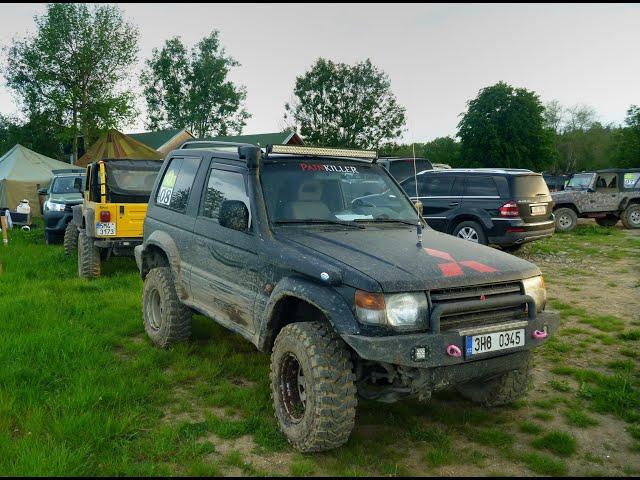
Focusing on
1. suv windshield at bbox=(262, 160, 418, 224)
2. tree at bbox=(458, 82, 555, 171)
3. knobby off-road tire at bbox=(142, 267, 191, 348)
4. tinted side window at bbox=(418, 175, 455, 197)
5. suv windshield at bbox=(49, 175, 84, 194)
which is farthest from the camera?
tree at bbox=(458, 82, 555, 171)

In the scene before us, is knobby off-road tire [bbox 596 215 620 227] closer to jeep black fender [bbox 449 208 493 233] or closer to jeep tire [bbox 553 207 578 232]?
jeep tire [bbox 553 207 578 232]

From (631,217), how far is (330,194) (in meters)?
15.6

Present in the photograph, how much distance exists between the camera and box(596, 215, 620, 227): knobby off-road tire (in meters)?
17.3

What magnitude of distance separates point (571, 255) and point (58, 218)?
1161cm

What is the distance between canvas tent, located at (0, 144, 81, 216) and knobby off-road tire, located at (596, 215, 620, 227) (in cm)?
1991

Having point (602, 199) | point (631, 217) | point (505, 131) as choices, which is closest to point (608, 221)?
point (631, 217)

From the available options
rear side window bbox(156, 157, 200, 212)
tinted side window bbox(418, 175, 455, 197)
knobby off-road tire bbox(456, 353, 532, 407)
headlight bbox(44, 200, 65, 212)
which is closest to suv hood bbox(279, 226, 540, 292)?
knobby off-road tire bbox(456, 353, 532, 407)

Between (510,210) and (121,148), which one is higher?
(121,148)

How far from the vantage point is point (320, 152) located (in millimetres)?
4684

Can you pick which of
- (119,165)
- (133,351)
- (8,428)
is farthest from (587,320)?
(119,165)

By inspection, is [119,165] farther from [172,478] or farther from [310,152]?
[172,478]

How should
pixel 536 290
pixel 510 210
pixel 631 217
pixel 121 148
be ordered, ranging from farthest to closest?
pixel 121 148 → pixel 631 217 → pixel 510 210 → pixel 536 290

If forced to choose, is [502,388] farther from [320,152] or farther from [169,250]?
[169,250]

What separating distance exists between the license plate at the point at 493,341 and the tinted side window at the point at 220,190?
198 cm
